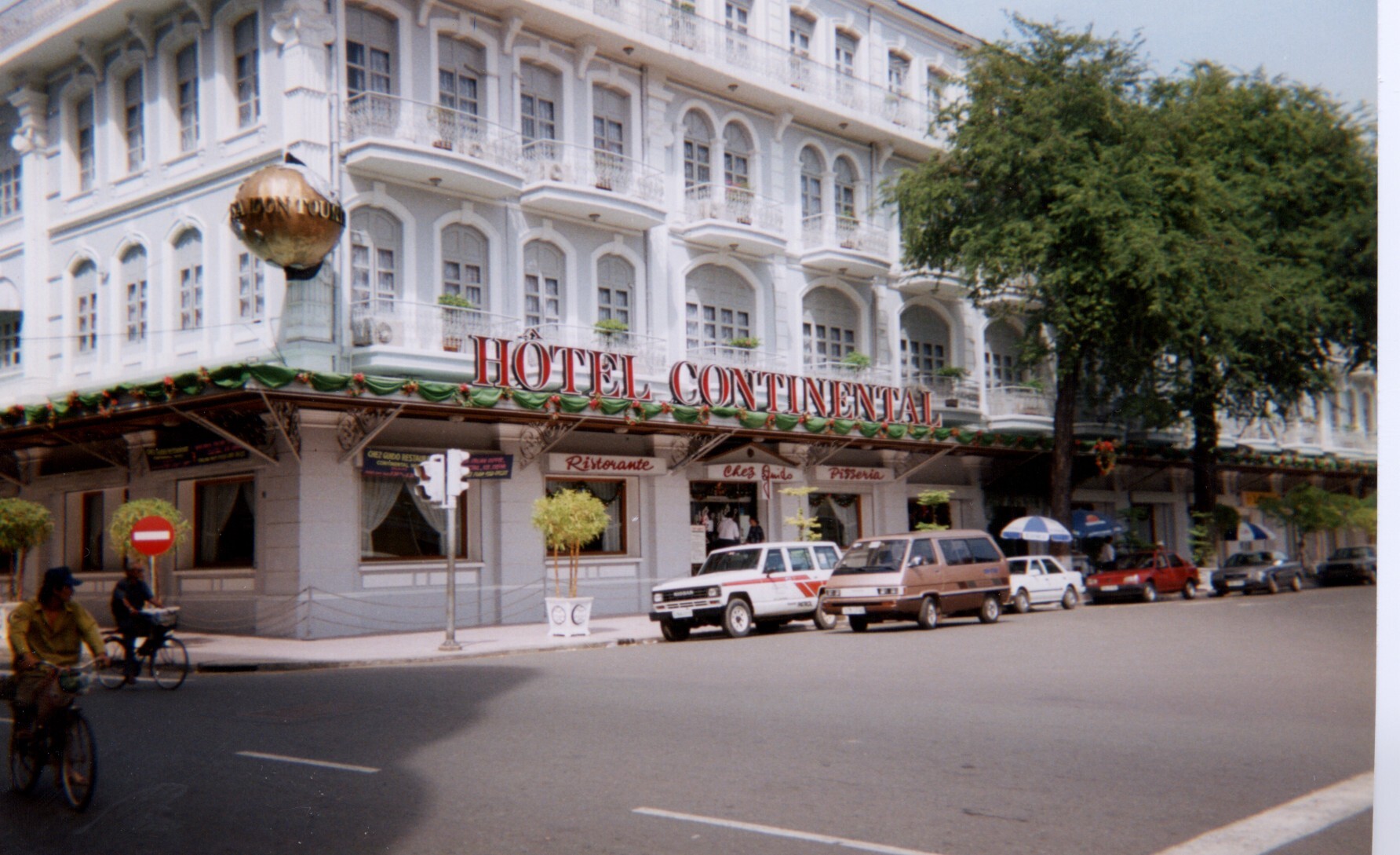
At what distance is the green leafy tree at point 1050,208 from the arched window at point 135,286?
1711 centimetres

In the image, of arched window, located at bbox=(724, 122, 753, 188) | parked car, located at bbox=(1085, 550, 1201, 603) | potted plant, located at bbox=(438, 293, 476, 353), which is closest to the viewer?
potted plant, located at bbox=(438, 293, 476, 353)

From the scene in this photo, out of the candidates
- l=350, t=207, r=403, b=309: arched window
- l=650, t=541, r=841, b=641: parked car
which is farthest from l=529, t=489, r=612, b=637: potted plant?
l=350, t=207, r=403, b=309: arched window

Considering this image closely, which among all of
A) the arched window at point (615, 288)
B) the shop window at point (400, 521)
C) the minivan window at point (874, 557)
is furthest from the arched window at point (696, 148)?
the minivan window at point (874, 557)

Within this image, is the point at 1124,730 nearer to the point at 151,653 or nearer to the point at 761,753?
the point at 761,753

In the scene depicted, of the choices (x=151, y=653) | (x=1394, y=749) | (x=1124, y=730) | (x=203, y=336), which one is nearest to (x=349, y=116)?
(x=203, y=336)

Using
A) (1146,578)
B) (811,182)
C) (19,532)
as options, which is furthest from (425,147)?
(1146,578)

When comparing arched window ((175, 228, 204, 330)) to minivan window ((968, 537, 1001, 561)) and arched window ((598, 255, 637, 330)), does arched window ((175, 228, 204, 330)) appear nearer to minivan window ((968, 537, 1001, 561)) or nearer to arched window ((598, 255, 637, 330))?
arched window ((598, 255, 637, 330))

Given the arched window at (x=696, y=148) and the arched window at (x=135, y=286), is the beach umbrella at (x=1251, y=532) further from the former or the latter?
the arched window at (x=135, y=286)

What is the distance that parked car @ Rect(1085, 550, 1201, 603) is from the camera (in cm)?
2819

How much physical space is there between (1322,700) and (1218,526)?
23.9ft

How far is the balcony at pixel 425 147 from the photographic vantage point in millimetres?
22062

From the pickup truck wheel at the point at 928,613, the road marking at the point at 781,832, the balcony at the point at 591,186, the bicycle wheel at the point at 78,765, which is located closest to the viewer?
the road marking at the point at 781,832

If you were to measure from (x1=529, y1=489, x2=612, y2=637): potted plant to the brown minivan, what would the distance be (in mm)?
4279

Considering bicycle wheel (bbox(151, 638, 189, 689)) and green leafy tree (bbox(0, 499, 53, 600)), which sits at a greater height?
green leafy tree (bbox(0, 499, 53, 600))
